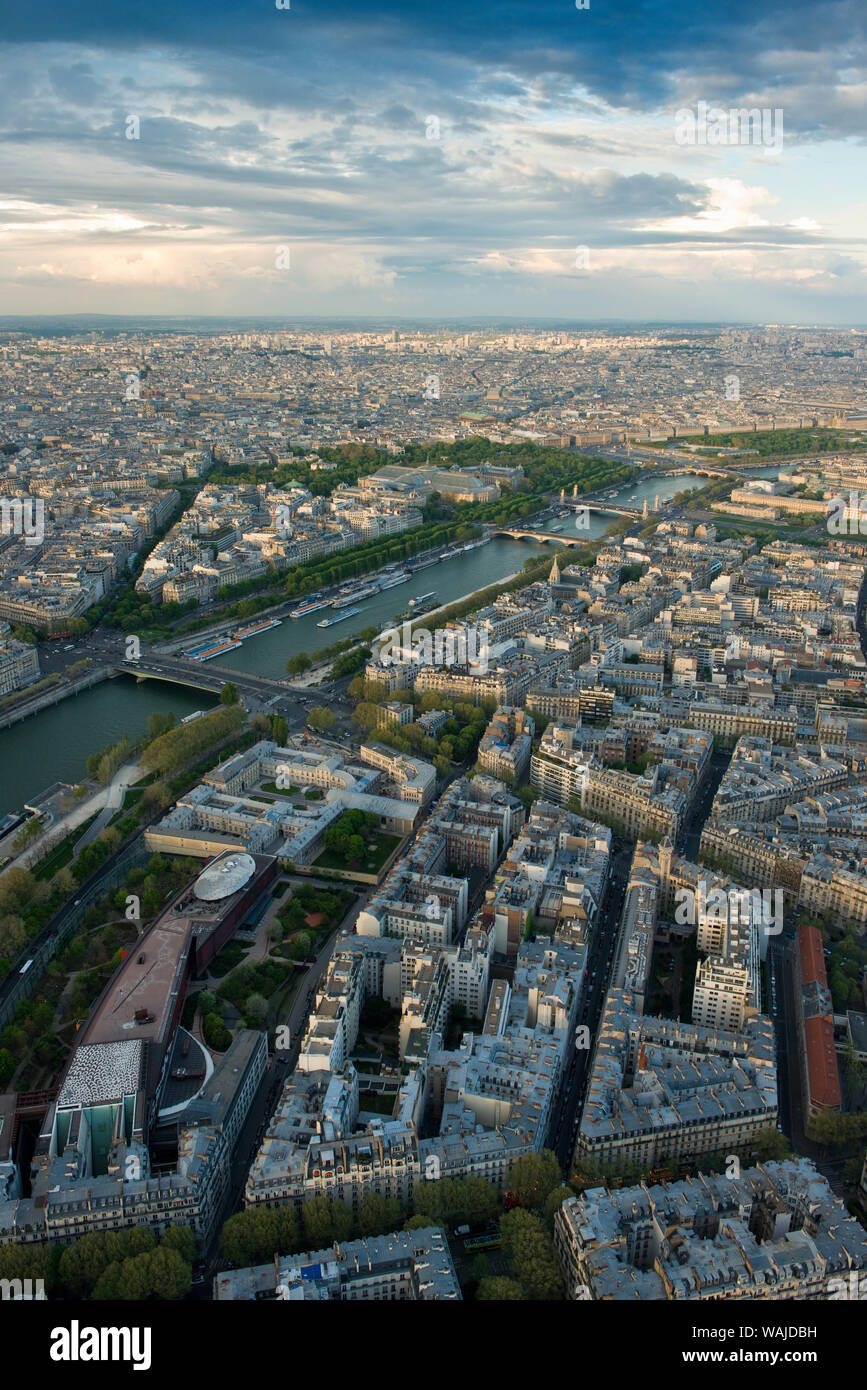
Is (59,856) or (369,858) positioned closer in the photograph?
(59,856)

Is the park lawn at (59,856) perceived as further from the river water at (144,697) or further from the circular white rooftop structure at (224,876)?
the circular white rooftop structure at (224,876)

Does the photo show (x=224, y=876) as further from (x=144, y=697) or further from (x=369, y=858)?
(x=144, y=697)

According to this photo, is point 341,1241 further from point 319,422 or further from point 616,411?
point 616,411

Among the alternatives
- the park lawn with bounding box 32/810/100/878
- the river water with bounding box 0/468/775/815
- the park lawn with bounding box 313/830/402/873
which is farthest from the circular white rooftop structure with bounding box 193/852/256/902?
the river water with bounding box 0/468/775/815

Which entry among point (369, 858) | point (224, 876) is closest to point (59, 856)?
point (224, 876)

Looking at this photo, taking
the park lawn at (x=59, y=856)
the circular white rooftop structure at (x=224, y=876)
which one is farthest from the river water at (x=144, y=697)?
the circular white rooftop structure at (x=224, y=876)

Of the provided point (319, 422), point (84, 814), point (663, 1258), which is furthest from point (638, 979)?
point (319, 422)

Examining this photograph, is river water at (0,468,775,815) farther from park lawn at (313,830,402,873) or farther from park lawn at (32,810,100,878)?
park lawn at (313,830,402,873)
